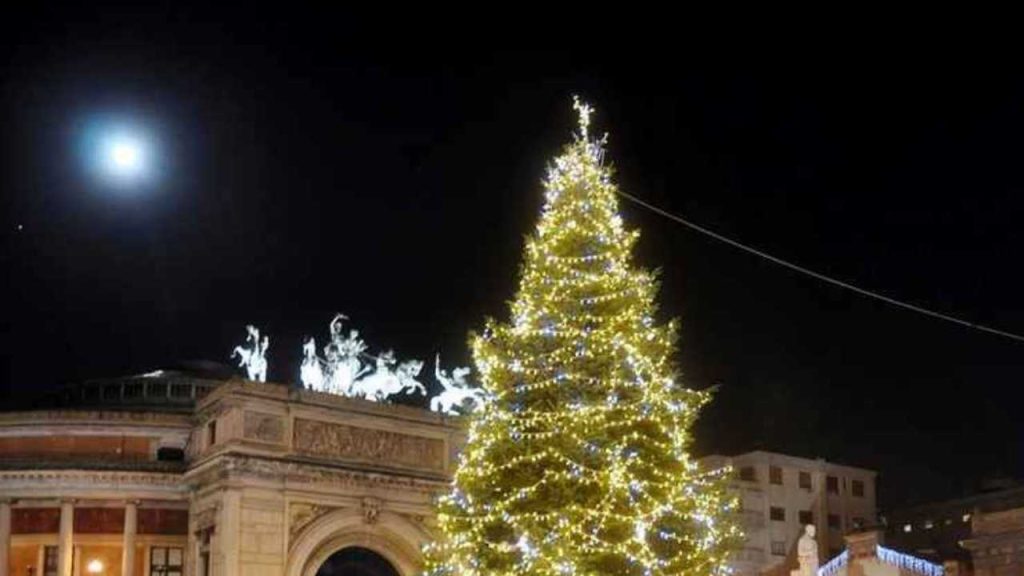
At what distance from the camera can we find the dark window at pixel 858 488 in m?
53.9

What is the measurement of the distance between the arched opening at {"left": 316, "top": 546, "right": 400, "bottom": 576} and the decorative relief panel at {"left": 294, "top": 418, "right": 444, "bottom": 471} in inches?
104

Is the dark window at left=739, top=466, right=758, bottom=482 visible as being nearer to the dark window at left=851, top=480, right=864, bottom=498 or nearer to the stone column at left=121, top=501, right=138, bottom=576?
the dark window at left=851, top=480, right=864, bottom=498

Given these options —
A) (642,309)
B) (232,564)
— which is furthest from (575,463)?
(232,564)

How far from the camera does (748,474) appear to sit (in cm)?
5025

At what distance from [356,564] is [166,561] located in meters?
5.84

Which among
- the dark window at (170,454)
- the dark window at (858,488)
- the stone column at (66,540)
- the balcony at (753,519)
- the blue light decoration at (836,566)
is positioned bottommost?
the blue light decoration at (836,566)

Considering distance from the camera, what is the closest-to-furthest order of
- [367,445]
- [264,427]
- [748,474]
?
[264,427] < [367,445] < [748,474]

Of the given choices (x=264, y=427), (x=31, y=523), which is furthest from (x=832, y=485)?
(x=31, y=523)

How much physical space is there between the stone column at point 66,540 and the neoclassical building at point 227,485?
4 centimetres

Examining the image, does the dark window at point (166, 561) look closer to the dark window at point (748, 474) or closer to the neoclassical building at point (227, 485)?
the neoclassical building at point (227, 485)

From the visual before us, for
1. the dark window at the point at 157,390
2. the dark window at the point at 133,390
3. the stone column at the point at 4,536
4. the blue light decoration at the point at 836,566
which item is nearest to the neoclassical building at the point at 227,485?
the stone column at the point at 4,536

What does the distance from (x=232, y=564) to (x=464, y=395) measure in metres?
9.97

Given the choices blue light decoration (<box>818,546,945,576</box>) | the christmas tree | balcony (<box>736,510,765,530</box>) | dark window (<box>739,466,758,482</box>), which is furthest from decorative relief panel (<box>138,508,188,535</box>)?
dark window (<box>739,466,758,482</box>)

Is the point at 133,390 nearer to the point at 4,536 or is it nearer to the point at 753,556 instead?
the point at 4,536
